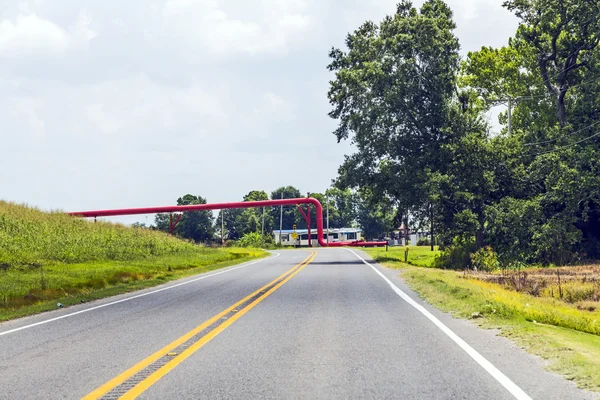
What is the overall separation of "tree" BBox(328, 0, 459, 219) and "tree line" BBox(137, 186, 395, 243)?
6190 cm

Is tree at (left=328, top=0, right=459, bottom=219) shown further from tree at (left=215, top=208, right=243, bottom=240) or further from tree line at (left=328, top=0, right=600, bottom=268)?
tree at (left=215, top=208, right=243, bottom=240)

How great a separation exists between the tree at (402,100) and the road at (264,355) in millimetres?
27269

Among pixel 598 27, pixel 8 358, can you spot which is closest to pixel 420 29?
pixel 598 27

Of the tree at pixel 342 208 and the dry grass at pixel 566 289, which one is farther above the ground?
the tree at pixel 342 208

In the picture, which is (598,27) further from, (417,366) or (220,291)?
(417,366)

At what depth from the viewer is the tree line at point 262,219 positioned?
131000mm

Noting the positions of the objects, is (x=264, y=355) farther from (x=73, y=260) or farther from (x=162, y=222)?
(x=162, y=222)

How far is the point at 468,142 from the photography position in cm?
3806

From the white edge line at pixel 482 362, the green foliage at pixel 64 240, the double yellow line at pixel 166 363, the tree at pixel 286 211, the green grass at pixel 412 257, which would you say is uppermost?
the tree at pixel 286 211

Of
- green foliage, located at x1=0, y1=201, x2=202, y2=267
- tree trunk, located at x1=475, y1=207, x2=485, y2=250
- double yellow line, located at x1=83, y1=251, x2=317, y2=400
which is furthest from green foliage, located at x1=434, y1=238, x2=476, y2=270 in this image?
double yellow line, located at x1=83, y1=251, x2=317, y2=400

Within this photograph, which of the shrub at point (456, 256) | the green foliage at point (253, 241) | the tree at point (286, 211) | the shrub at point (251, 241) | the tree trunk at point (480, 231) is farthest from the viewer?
the tree at point (286, 211)

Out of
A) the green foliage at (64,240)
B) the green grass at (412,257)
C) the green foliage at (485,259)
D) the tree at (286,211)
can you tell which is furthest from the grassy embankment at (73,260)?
the tree at (286,211)

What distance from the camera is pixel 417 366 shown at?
7363 mm

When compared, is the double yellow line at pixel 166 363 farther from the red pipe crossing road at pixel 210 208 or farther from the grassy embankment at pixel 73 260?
the red pipe crossing road at pixel 210 208
